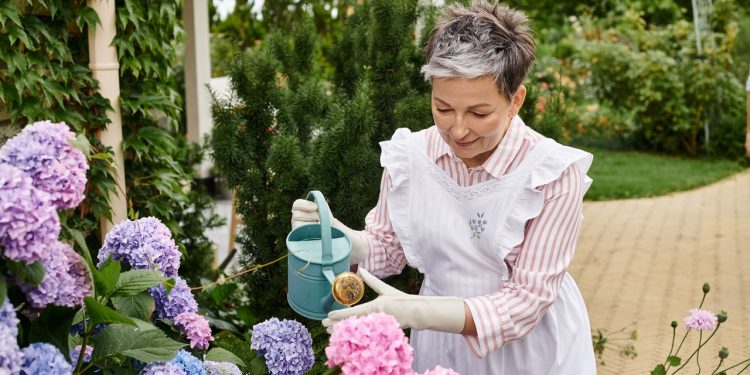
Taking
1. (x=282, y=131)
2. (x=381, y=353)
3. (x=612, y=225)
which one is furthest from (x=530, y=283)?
(x=612, y=225)

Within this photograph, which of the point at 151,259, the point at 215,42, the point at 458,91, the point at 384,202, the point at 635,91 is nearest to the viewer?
the point at 151,259

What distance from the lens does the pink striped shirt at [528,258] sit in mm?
1566

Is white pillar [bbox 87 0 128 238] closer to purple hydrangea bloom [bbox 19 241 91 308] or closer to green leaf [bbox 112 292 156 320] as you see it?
green leaf [bbox 112 292 156 320]

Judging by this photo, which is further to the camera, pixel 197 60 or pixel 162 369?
pixel 197 60

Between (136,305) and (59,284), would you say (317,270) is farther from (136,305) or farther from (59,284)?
(59,284)

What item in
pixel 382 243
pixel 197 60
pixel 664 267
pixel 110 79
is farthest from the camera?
pixel 197 60

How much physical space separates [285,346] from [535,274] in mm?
534

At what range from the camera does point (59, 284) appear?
115 centimetres

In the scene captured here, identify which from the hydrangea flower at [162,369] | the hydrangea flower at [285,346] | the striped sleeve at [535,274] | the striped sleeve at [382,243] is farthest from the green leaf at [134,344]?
the striped sleeve at [382,243]

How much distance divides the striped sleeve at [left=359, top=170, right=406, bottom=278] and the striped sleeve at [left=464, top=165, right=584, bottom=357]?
1.15 ft

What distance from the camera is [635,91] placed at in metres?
11.7

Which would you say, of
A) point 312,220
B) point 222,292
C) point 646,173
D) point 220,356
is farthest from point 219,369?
point 646,173

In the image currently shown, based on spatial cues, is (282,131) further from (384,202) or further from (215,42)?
(215,42)

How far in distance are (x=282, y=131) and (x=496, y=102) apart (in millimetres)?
1369
